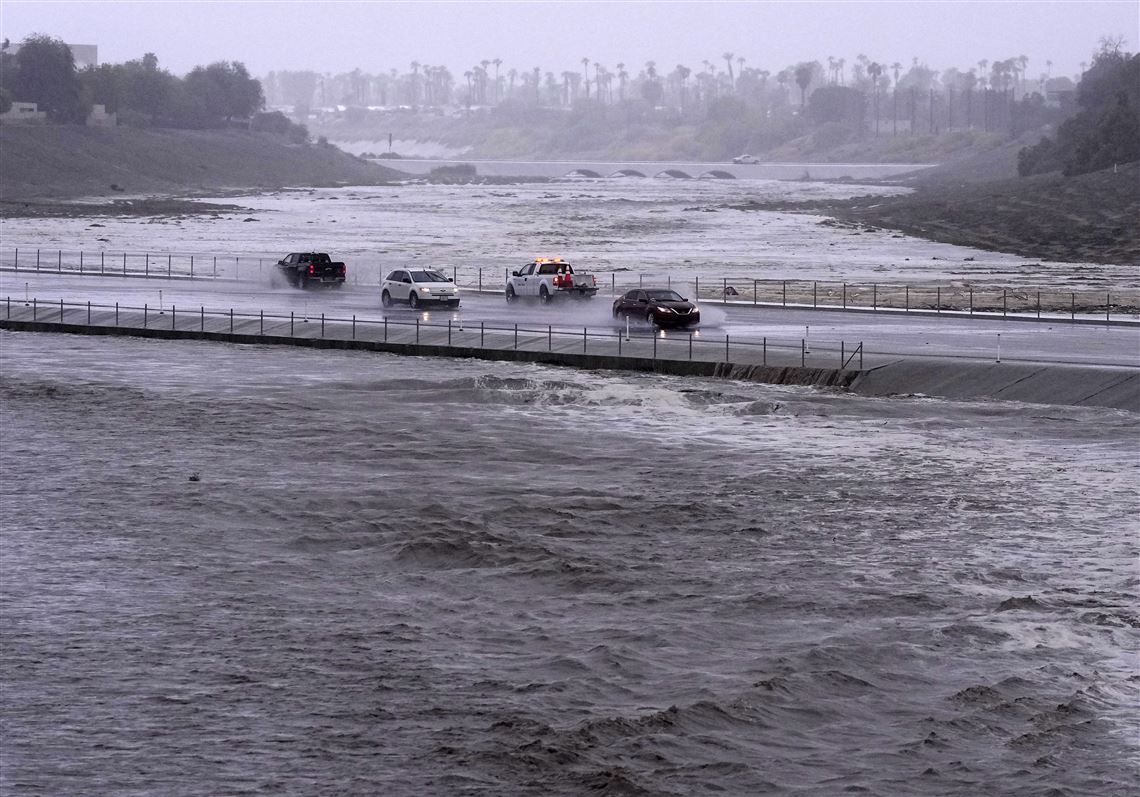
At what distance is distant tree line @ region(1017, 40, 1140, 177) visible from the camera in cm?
14750

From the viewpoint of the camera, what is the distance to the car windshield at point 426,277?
209ft

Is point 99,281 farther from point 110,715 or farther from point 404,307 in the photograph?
point 110,715

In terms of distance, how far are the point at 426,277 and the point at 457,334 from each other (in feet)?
33.2

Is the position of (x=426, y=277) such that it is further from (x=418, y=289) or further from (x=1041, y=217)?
(x=1041, y=217)

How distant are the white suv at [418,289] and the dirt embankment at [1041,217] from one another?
47.1m

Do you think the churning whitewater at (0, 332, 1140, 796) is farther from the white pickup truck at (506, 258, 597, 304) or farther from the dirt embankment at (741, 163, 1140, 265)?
the dirt embankment at (741, 163, 1140, 265)

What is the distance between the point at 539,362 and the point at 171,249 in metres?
65.2

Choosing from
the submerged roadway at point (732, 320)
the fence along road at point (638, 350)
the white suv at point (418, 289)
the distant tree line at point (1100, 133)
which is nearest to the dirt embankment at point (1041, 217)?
the distant tree line at point (1100, 133)

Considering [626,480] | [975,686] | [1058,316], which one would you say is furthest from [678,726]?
[1058,316]

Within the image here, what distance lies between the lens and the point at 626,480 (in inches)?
1355

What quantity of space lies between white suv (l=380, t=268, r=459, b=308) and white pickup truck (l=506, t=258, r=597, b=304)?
3234mm

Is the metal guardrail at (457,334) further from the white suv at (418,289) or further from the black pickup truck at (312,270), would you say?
the black pickup truck at (312,270)

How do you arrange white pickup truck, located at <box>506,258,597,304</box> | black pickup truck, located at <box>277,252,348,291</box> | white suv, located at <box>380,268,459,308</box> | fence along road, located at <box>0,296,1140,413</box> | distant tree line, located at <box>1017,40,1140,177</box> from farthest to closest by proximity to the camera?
distant tree line, located at <box>1017,40,1140,177</box>, black pickup truck, located at <box>277,252,348,291</box>, white pickup truck, located at <box>506,258,597,304</box>, white suv, located at <box>380,268,459,308</box>, fence along road, located at <box>0,296,1140,413</box>

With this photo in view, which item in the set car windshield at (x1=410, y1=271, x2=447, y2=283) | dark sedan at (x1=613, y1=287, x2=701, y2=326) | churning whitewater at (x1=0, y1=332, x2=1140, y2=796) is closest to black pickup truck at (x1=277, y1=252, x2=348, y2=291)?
car windshield at (x1=410, y1=271, x2=447, y2=283)
